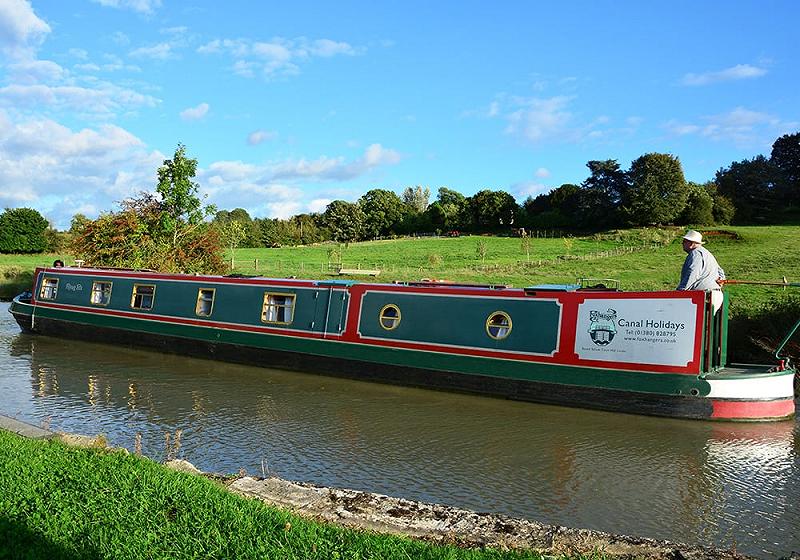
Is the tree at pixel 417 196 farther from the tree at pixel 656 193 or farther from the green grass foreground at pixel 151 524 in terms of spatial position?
the green grass foreground at pixel 151 524

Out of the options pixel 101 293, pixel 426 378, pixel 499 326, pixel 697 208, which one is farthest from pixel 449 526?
Answer: pixel 697 208

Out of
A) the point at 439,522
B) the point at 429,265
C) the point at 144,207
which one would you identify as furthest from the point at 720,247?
the point at 439,522

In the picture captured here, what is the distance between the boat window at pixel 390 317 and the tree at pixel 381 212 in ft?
196

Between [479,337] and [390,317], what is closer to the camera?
[479,337]

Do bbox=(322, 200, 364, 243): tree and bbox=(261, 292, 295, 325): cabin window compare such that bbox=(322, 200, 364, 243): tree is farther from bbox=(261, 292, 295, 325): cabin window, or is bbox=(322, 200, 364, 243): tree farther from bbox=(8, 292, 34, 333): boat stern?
bbox=(261, 292, 295, 325): cabin window

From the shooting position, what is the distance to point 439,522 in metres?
4.66

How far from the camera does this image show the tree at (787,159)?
186 ft

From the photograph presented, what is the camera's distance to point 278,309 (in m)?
13.1

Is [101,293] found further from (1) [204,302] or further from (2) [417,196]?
(2) [417,196]

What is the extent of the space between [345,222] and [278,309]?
191 ft

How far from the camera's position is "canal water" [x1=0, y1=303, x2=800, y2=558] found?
625 centimetres

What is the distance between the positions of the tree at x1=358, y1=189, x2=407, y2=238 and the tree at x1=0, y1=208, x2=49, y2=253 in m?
31.0

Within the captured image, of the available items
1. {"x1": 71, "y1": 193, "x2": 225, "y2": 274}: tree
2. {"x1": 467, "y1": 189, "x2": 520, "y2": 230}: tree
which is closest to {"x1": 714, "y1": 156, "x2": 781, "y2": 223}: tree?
{"x1": 467, "y1": 189, "x2": 520, "y2": 230}: tree

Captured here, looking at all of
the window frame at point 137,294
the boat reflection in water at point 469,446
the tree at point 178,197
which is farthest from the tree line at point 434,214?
the boat reflection in water at point 469,446
